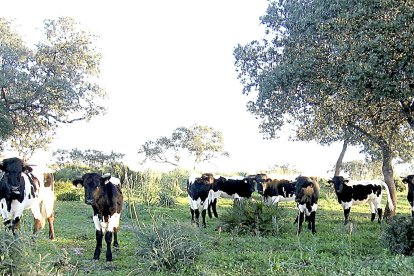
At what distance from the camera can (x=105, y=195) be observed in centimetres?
1188

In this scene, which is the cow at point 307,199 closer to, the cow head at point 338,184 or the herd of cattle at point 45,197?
the cow head at point 338,184

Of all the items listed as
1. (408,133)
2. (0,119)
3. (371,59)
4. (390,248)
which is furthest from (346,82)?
(0,119)

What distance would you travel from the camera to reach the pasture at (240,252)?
30.0 feet

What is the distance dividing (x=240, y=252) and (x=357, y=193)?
10278mm

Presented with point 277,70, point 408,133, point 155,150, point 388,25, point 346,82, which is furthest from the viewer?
point 155,150

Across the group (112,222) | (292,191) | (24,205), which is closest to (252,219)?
(112,222)

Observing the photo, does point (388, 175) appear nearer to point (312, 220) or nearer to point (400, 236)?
point (312, 220)

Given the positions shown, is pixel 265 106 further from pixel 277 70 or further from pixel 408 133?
pixel 408 133

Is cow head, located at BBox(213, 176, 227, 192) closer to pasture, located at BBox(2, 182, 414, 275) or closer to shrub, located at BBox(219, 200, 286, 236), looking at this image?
pasture, located at BBox(2, 182, 414, 275)

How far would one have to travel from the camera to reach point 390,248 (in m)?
11.6

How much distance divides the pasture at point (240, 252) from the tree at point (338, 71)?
426cm

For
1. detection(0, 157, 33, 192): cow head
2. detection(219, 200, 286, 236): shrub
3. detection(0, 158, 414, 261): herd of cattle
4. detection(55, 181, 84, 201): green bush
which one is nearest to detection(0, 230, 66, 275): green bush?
detection(0, 158, 414, 261): herd of cattle

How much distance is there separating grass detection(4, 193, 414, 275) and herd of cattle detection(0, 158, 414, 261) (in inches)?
22.1

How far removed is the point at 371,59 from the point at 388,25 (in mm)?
1068
